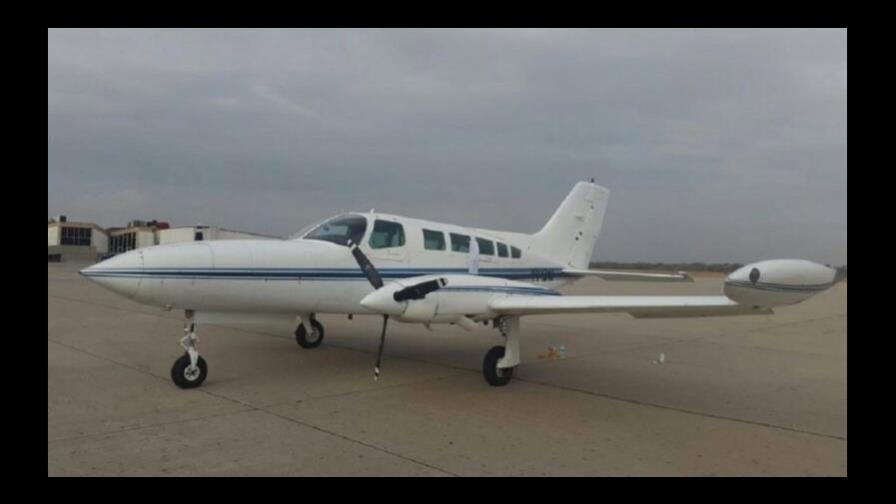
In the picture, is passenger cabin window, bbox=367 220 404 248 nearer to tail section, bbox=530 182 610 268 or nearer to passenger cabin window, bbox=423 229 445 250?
passenger cabin window, bbox=423 229 445 250

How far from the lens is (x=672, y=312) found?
7891 millimetres

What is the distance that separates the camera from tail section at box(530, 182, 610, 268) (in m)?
13.3

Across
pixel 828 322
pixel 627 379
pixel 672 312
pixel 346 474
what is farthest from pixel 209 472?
pixel 828 322

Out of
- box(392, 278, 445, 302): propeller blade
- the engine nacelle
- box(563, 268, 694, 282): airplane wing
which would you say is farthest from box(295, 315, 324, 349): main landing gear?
the engine nacelle

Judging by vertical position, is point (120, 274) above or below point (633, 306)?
above

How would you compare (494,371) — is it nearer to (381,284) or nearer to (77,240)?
(381,284)

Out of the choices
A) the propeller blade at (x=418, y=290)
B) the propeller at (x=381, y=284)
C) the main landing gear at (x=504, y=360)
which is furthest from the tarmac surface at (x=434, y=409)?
the propeller blade at (x=418, y=290)

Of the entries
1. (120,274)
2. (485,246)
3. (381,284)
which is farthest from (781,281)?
(120,274)

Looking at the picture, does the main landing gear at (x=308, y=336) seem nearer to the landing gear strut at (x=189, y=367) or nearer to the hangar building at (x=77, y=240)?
the landing gear strut at (x=189, y=367)

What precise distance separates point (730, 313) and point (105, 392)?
782cm

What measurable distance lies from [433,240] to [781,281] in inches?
224

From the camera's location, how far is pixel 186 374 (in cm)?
791

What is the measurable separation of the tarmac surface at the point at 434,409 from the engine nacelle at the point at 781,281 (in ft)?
4.91

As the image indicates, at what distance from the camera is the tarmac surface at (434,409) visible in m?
5.29
